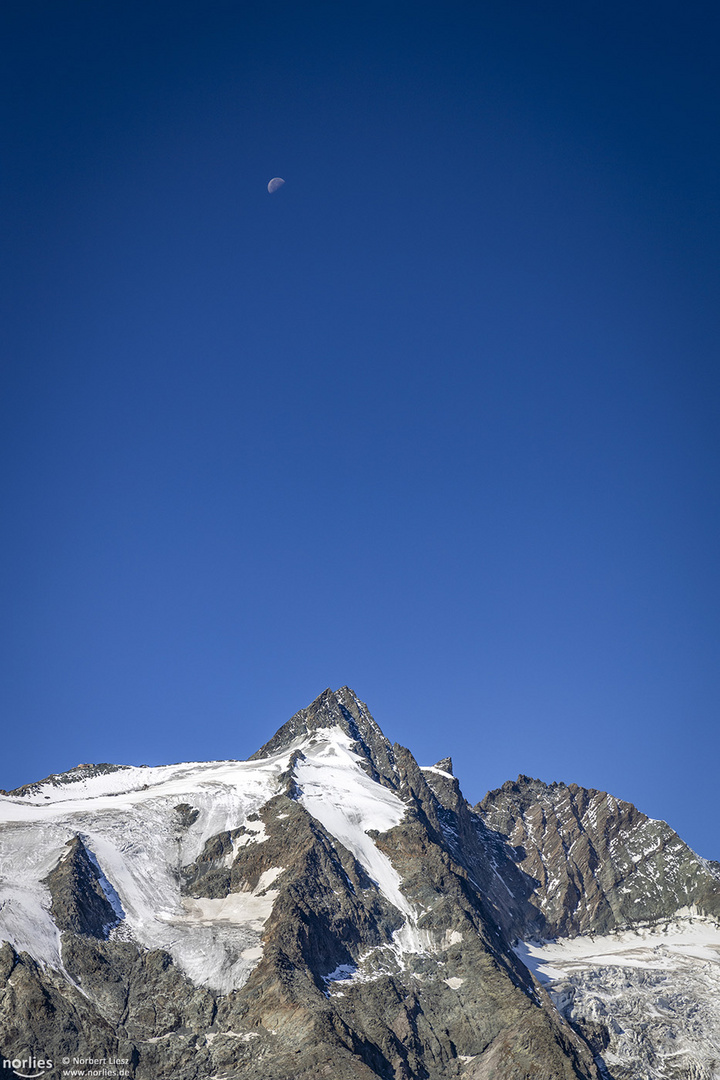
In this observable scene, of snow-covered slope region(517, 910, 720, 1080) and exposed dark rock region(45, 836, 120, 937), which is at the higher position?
exposed dark rock region(45, 836, 120, 937)

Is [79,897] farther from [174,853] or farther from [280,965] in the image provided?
[174,853]

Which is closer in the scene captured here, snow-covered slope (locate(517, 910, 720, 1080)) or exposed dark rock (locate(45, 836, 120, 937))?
exposed dark rock (locate(45, 836, 120, 937))

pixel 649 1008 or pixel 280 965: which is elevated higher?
pixel 280 965

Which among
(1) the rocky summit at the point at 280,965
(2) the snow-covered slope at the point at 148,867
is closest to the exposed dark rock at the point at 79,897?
(1) the rocky summit at the point at 280,965

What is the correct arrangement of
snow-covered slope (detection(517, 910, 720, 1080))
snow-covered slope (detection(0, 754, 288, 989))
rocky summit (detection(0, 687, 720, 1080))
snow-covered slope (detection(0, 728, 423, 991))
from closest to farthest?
rocky summit (detection(0, 687, 720, 1080)) → snow-covered slope (detection(0, 754, 288, 989)) → snow-covered slope (detection(0, 728, 423, 991)) → snow-covered slope (detection(517, 910, 720, 1080))

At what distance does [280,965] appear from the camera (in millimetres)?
108750

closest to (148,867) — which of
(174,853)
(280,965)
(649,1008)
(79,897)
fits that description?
(174,853)

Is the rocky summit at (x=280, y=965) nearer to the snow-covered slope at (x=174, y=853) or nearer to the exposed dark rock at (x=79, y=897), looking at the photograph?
the exposed dark rock at (x=79, y=897)

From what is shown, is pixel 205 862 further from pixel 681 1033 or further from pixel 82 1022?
pixel 681 1033

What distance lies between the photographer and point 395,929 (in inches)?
5266

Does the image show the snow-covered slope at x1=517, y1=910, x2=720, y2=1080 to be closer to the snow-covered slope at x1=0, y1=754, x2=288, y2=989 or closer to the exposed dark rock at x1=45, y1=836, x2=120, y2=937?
the snow-covered slope at x1=0, y1=754, x2=288, y2=989

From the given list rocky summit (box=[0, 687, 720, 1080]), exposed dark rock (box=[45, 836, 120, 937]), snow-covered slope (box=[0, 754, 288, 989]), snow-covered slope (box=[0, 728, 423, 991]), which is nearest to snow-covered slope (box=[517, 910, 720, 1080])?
rocky summit (box=[0, 687, 720, 1080])

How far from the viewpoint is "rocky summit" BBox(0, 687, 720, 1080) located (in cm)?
9494

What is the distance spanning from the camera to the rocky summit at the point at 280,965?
94.9 meters
